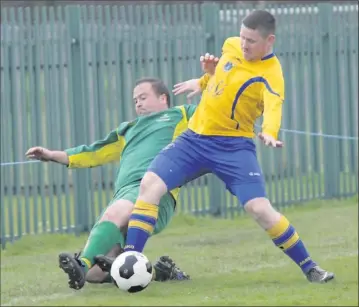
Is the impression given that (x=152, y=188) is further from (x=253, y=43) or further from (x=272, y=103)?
(x=253, y=43)

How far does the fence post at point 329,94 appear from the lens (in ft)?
58.3

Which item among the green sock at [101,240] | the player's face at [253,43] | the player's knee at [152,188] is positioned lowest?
the green sock at [101,240]

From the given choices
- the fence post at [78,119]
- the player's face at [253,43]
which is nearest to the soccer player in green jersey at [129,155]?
the player's face at [253,43]

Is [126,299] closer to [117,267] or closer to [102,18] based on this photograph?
[117,267]

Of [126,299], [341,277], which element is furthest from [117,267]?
[341,277]

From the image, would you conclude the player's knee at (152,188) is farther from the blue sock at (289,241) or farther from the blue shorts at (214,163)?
the blue sock at (289,241)

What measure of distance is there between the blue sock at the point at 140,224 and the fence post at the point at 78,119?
647 cm

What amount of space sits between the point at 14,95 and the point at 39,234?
1619 mm

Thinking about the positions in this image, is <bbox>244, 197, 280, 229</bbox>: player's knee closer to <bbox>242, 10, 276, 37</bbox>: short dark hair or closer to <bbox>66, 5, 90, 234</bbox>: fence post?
<bbox>242, 10, 276, 37</bbox>: short dark hair

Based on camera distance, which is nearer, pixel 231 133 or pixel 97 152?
pixel 231 133

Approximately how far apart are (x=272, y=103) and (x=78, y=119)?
23.0 ft

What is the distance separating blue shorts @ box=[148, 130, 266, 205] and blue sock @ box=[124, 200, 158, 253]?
0.74 feet

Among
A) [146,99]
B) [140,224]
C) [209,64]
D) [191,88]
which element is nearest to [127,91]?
[146,99]

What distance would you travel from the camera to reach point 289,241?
962 cm
